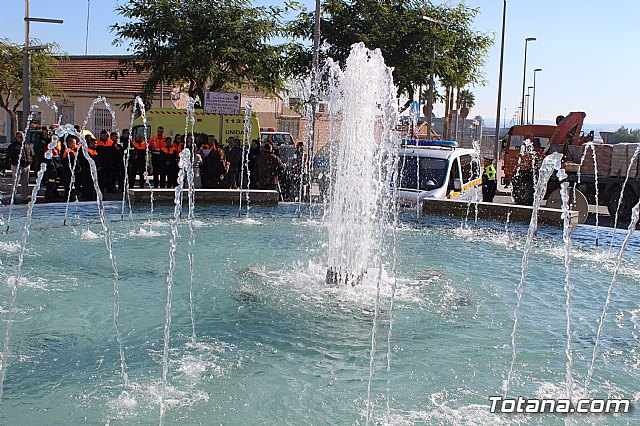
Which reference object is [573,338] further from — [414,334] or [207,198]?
[207,198]

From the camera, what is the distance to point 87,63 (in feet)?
149

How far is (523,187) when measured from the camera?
22.3 meters

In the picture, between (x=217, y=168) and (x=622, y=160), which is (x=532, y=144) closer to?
(x=622, y=160)

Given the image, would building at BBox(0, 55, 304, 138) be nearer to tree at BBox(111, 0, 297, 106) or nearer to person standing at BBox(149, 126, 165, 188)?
tree at BBox(111, 0, 297, 106)

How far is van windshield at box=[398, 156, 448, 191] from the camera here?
15.2 meters

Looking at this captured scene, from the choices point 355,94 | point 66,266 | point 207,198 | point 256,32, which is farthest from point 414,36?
point 66,266

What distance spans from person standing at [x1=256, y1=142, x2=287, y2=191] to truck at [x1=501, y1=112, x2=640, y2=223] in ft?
23.7

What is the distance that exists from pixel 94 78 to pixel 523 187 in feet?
92.3

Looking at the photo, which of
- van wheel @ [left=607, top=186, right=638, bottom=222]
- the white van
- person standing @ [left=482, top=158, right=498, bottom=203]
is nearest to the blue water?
the white van

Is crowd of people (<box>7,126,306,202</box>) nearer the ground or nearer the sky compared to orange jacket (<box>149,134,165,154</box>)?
nearer the ground

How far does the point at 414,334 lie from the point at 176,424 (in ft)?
8.97

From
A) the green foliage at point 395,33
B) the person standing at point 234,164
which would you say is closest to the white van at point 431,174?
the person standing at point 234,164

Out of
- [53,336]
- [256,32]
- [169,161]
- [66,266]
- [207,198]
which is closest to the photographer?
[53,336]

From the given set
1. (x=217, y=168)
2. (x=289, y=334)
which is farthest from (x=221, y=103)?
(x=289, y=334)
